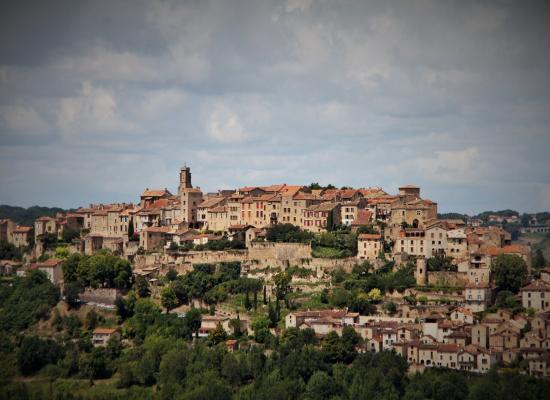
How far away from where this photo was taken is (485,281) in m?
49.4

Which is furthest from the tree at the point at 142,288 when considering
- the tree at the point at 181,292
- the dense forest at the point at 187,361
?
the tree at the point at 181,292

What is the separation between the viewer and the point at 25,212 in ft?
435

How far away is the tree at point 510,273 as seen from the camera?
160ft

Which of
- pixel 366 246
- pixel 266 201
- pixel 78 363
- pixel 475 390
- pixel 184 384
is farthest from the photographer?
pixel 266 201

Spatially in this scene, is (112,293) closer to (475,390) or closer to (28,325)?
(28,325)

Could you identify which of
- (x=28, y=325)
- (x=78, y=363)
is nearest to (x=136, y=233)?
(x=28, y=325)

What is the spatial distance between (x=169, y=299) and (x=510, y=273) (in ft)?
65.1

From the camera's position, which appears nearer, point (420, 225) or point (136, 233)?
point (420, 225)

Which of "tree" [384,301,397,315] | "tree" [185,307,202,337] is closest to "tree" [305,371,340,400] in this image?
"tree" [384,301,397,315]

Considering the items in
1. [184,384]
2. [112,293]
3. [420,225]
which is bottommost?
[184,384]

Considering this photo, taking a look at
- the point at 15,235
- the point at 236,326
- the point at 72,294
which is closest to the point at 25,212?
the point at 15,235

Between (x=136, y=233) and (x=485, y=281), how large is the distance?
27692mm

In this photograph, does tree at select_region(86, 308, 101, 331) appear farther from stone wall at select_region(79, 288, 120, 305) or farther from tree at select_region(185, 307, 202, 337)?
tree at select_region(185, 307, 202, 337)

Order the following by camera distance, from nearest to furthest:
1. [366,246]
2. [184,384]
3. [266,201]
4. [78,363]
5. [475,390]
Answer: [475,390]
[184,384]
[78,363]
[366,246]
[266,201]
